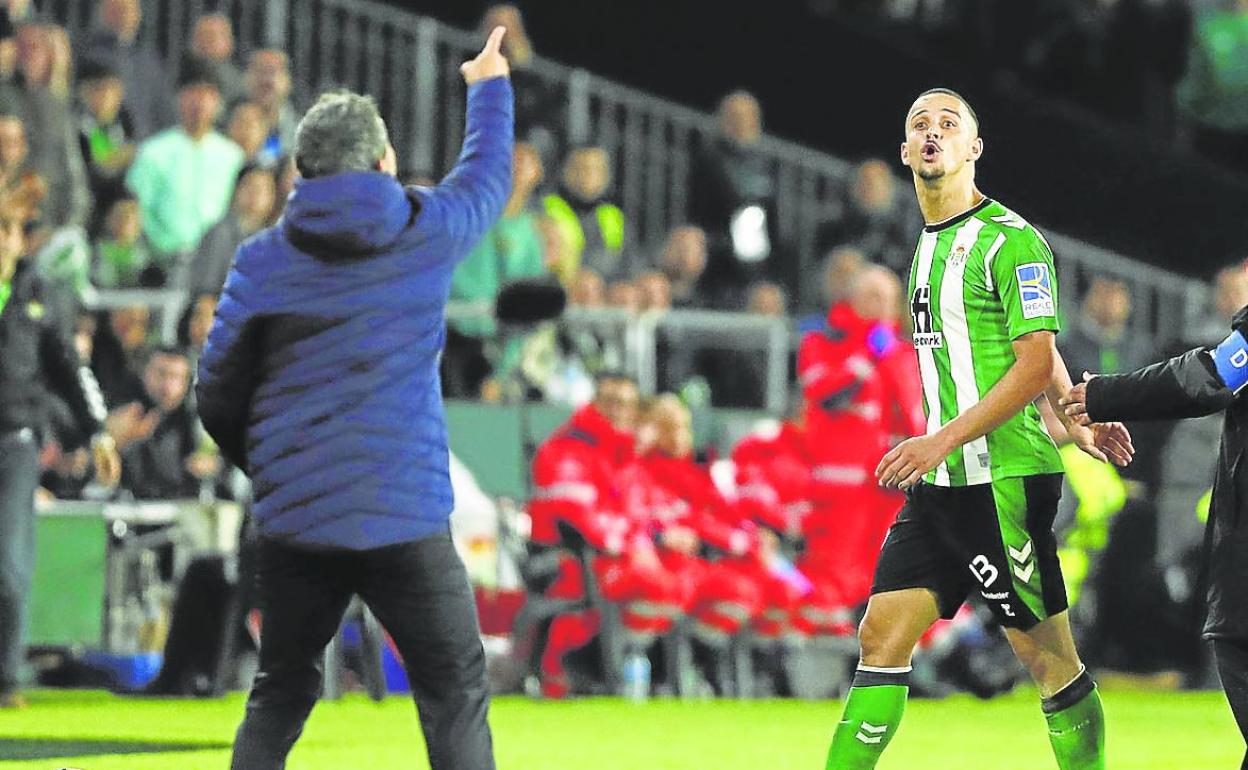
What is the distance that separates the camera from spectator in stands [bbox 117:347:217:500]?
13.9m

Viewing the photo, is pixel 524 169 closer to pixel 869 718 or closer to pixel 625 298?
pixel 625 298

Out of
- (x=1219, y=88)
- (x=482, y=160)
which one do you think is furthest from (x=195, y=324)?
(x=1219, y=88)

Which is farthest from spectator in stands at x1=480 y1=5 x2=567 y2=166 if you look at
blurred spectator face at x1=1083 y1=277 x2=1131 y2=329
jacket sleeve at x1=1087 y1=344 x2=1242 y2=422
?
jacket sleeve at x1=1087 y1=344 x2=1242 y2=422

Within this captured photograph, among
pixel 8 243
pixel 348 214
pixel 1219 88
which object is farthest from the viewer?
pixel 1219 88

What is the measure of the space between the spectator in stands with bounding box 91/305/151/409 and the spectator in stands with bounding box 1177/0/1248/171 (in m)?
11.4

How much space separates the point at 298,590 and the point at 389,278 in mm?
864

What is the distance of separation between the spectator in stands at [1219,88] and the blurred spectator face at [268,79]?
32.1ft

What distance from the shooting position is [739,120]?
18.0 m

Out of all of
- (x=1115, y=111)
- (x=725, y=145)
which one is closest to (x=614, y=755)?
(x=725, y=145)

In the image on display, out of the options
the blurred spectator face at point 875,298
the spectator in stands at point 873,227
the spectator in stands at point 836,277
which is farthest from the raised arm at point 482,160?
the spectator in stands at point 873,227

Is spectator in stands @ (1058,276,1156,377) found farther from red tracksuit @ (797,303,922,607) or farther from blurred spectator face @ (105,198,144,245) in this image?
blurred spectator face @ (105,198,144,245)

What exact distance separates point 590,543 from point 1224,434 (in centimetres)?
768

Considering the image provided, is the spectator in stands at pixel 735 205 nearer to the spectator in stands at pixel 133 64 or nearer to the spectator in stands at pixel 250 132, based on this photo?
the spectator in stands at pixel 250 132

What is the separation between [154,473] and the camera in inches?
550
